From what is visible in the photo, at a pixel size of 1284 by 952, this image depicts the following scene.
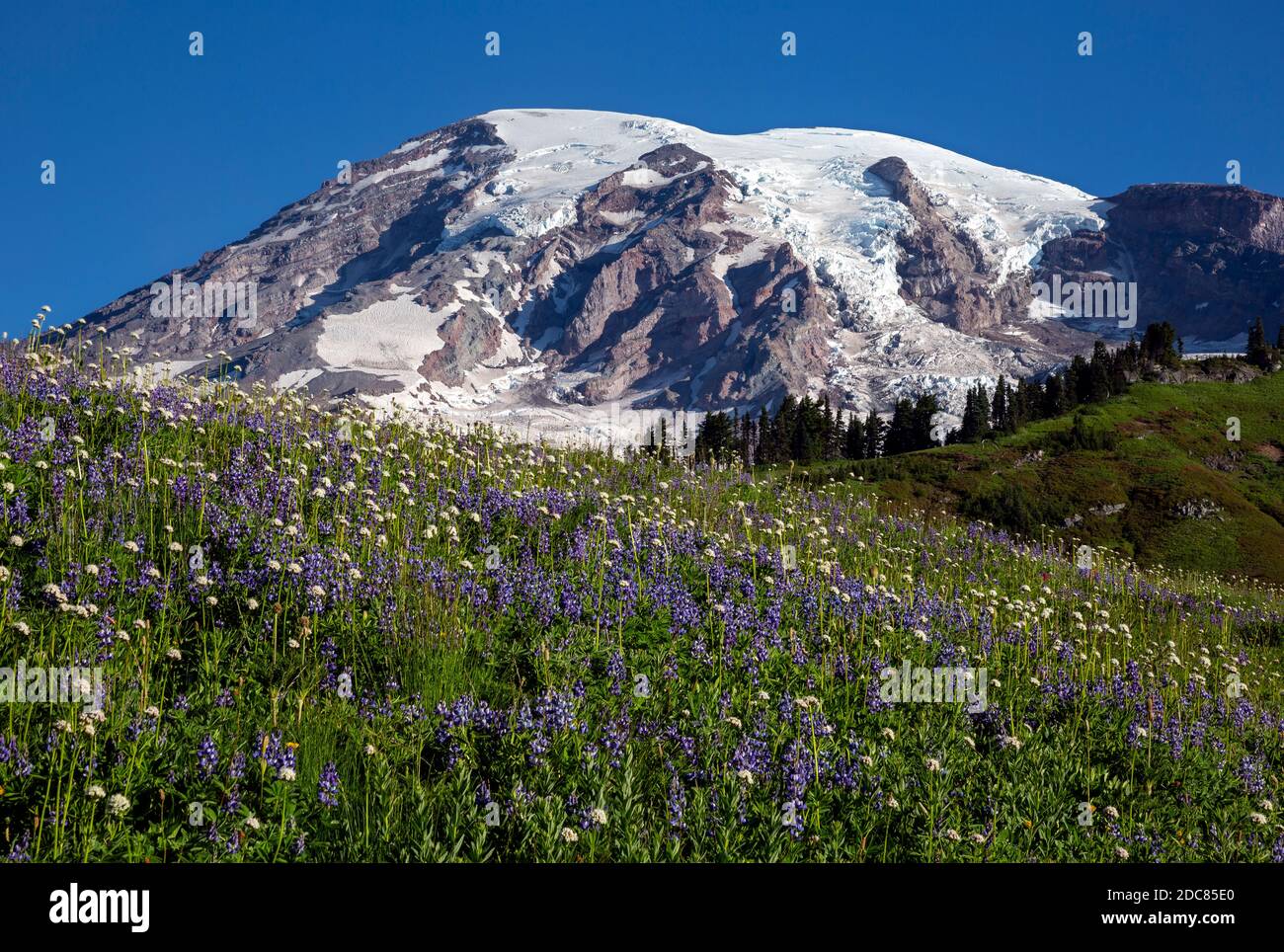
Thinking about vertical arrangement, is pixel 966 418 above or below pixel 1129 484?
above

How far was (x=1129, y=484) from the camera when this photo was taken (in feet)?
169

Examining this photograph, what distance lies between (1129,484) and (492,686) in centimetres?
5226

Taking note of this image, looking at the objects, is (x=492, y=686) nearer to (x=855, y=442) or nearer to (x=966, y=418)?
(x=855, y=442)

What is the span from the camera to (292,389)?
14312mm

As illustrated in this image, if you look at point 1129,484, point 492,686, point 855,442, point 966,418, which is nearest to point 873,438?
point 855,442

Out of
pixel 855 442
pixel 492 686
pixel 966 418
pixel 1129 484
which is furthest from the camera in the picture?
pixel 966 418

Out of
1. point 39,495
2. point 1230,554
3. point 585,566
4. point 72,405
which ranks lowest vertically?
point 1230,554

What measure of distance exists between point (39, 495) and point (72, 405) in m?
2.78

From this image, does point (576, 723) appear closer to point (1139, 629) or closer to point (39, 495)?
point (39, 495)

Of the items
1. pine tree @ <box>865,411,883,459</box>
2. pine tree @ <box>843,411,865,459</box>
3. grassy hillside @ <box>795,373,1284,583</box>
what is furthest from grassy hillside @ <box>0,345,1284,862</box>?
pine tree @ <box>843,411,865,459</box>

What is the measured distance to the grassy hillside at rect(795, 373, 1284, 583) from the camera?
44.2 metres

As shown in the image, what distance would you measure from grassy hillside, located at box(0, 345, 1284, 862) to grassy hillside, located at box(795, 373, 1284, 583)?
2556 centimetres

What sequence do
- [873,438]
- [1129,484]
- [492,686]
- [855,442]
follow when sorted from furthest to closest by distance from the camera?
[873,438]
[855,442]
[1129,484]
[492,686]
